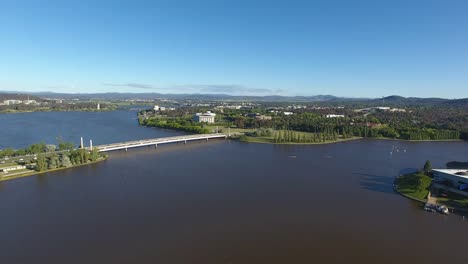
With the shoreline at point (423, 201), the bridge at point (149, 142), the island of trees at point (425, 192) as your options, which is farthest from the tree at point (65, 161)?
the island of trees at point (425, 192)

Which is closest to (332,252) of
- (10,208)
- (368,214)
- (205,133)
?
(368,214)

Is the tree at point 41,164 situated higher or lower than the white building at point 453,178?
lower

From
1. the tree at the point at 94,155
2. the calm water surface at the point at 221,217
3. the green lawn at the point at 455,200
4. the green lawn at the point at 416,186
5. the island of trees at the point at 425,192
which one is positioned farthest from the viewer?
Result: the tree at the point at 94,155

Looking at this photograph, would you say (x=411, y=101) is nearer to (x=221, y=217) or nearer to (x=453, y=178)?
(x=453, y=178)

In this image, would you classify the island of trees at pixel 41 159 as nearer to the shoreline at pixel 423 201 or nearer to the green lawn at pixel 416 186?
the shoreline at pixel 423 201

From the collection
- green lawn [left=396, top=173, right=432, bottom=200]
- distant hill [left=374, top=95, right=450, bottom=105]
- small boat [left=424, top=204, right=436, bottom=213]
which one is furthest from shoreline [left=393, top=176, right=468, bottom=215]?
distant hill [left=374, top=95, right=450, bottom=105]

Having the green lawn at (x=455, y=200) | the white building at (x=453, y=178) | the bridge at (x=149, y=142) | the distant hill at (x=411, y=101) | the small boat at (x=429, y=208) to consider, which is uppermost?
the distant hill at (x=411, y=101)

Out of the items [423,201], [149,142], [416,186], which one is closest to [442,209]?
[423,201]
